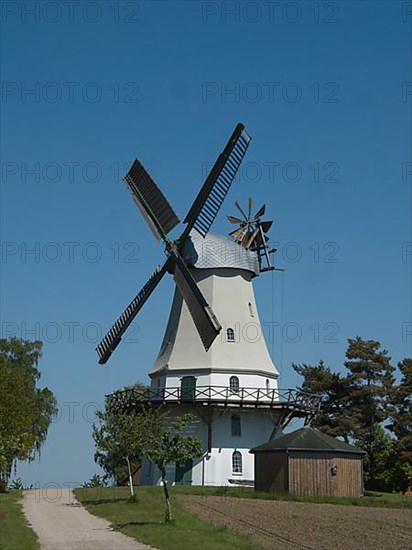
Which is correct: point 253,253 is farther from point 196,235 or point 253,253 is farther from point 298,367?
point 298,367

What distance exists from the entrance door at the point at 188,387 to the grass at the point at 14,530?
38.0 feet

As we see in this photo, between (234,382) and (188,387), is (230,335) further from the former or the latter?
(188,387)

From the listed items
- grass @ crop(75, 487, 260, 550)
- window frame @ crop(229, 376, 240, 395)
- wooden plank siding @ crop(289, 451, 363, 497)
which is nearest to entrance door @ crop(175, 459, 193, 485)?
window frame @ crop(229, 376, 240, 395)

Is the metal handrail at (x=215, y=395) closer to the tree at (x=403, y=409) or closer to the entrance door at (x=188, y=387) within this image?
the entrance door at (x=188, y=387)

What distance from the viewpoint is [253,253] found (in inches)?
1709

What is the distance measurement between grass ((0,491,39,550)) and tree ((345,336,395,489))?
84.6 feet

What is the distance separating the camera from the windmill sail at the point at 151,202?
39.7m

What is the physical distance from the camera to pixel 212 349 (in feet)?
132

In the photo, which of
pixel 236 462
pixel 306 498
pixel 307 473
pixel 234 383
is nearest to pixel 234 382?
pixel 234 383

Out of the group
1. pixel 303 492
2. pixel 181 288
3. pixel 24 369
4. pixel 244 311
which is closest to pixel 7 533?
pixel 303 492

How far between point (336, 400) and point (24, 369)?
1998 centimetres

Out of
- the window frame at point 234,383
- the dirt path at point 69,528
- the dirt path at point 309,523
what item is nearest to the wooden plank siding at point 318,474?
the dirt path at point 309,523

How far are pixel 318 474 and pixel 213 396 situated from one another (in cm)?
643

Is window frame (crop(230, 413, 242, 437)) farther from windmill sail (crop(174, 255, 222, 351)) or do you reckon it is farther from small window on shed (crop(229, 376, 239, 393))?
windmill sail (crop(174, 255, 222, 351))
